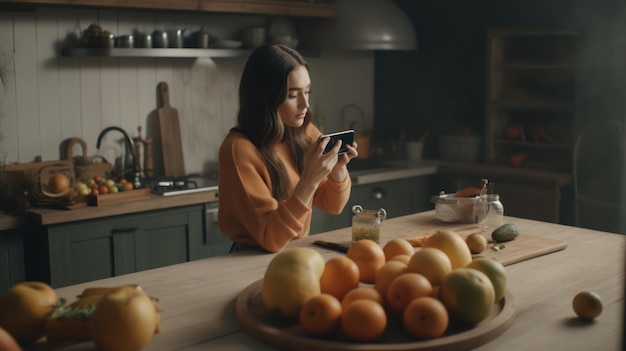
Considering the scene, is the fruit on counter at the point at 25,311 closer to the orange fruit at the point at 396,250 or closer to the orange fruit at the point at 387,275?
the orange fruit at the point at 387,275

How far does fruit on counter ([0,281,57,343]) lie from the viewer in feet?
5.12

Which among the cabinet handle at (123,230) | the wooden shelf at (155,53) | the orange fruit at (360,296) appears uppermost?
the wooden shelf at (155,53)

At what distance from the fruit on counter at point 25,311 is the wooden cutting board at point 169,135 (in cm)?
276

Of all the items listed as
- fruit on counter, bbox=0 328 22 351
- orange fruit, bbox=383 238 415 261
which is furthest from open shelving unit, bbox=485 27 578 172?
fruit on counter, bbox=0 328 22 351

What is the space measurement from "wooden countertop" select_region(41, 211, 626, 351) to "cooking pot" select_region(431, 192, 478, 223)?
6 centimetres

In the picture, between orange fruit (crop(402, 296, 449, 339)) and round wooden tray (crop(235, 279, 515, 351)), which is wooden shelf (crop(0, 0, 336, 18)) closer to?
round wooden tray (crop(235, 279, 515, 351))

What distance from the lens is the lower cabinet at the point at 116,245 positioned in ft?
11.4

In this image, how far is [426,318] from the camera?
157 cm

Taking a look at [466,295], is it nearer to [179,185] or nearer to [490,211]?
[490,211]

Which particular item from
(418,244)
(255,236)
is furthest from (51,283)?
(418,244)

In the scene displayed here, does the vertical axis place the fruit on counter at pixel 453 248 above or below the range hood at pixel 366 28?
below

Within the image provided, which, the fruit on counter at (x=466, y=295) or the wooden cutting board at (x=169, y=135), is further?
the wooden cutting board at (x=169, y=135)

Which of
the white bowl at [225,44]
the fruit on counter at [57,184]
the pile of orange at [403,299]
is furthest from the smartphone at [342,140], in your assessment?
the white bowl at [225,44]

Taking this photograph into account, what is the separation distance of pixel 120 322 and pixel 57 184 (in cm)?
223
